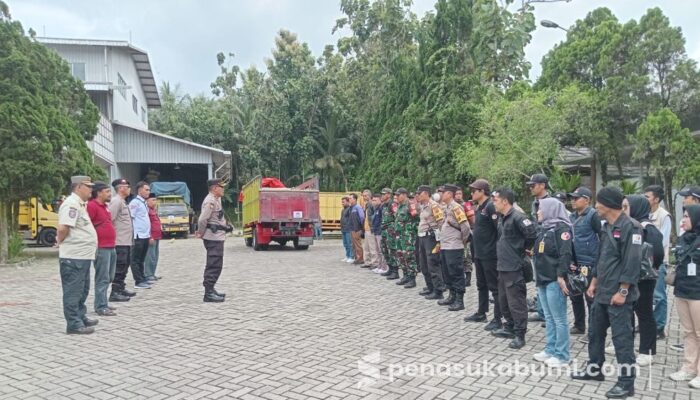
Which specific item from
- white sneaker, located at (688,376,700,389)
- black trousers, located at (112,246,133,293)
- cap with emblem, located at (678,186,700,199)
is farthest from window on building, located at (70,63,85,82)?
white sneaker, located at (688,376,700,389)

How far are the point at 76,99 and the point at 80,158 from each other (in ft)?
10.3

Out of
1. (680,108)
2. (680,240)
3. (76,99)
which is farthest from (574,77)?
(76,99)

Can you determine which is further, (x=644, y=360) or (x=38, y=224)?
(x=38, y=224)

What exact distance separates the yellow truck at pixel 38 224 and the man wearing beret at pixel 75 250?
15063 millimetres

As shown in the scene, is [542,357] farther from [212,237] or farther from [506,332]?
[212,237]

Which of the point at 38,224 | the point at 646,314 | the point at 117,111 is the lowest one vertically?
the point at 646,314

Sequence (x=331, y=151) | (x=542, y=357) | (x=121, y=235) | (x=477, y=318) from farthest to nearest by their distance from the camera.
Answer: (x=331, y=151), (x=121, y=235), (x=477, y=318), (x=542, y=357)

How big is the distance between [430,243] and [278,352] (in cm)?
356

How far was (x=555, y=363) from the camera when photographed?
497 centimetres

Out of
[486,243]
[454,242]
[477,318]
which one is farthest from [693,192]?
[454,242]

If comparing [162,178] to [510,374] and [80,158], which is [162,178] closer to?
[80,158]

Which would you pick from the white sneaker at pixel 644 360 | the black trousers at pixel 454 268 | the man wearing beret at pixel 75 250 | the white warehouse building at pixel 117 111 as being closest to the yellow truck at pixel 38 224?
the white warehouse building at pixel 117 111

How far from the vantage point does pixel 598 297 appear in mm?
4305

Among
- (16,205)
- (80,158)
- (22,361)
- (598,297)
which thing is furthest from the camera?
(16,205)
